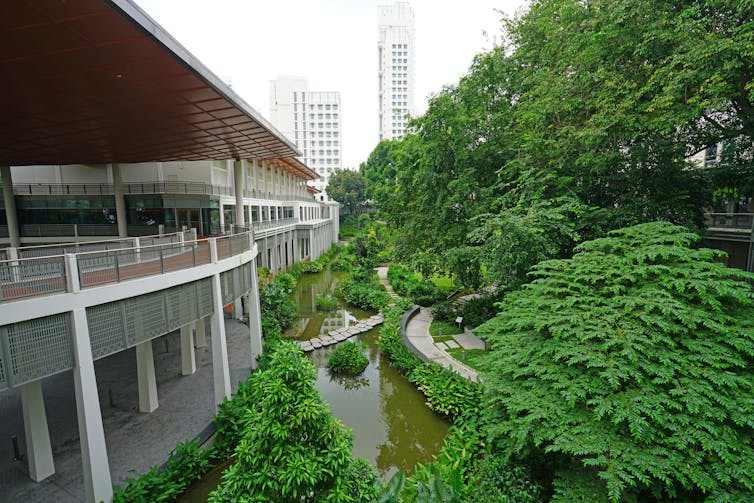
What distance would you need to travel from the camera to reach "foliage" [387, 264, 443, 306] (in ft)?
62.3

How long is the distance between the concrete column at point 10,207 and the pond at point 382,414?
18.4 m

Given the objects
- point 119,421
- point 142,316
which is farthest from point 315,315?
point 142,316

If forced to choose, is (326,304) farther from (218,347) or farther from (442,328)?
(218,347)

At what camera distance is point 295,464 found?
5191 mm

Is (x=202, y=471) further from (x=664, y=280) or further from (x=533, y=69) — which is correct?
(x=533, y=69)

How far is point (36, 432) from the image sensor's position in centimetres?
691

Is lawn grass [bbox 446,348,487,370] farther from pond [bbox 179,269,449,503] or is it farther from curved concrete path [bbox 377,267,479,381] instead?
pond [bbox 179,269,449,503]

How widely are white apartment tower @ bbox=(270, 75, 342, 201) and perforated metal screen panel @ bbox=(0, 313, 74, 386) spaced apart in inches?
3078

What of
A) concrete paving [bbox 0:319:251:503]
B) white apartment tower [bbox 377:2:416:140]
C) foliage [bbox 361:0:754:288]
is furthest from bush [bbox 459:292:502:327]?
white apartment tower [bbox 377:2:416:140]

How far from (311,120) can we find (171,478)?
278 ft

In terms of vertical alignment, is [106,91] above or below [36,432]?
above

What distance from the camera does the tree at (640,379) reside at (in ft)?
15.5

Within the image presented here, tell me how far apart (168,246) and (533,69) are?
14.1m

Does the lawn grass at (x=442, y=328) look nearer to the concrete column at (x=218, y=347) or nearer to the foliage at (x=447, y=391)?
the foliage at (x=447, y=391)
